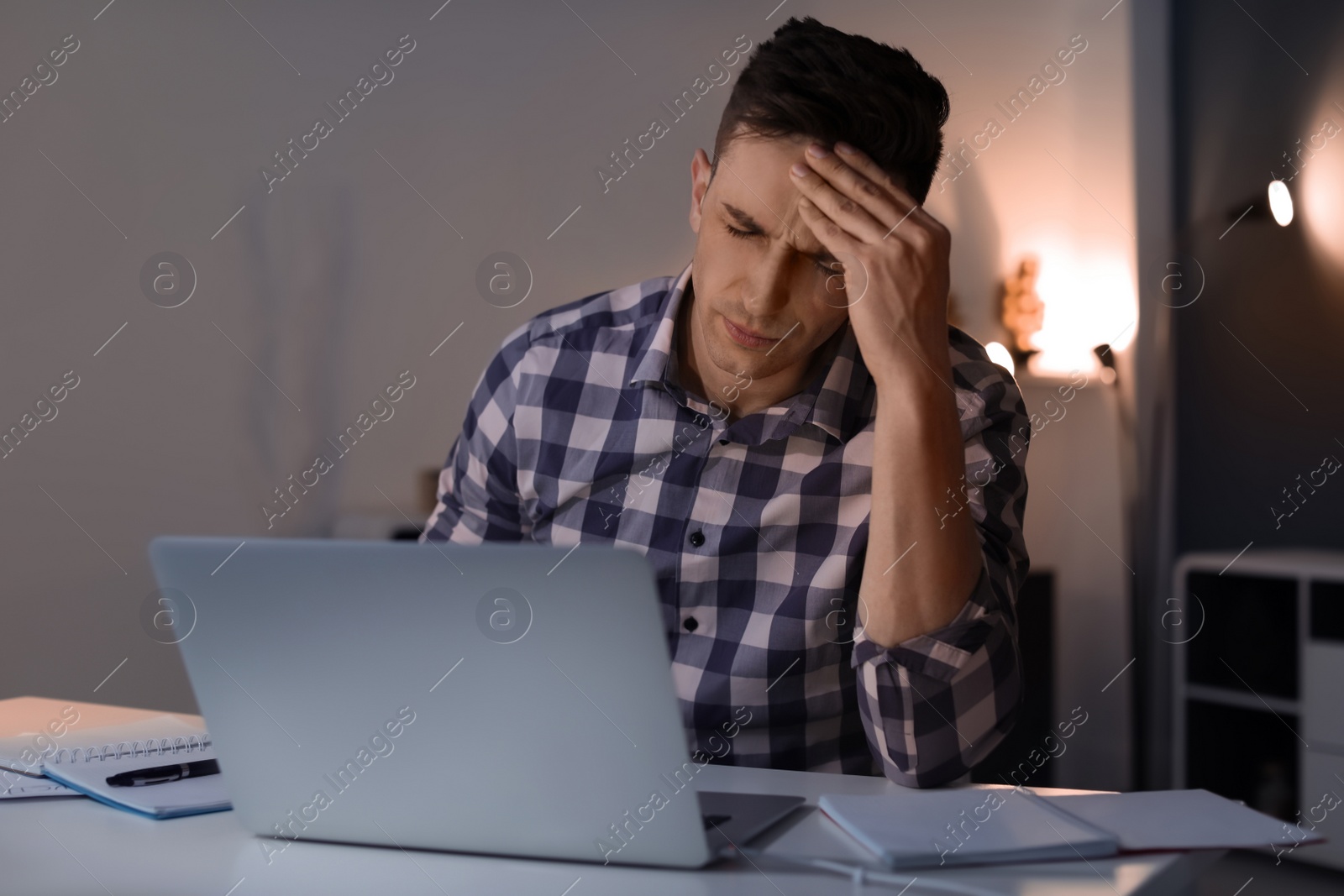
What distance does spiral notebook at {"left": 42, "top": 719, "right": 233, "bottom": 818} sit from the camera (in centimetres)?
83

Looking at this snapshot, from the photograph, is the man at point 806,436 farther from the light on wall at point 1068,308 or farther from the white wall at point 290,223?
the light on wall at point 1068,308

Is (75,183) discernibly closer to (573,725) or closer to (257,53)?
(257,53)

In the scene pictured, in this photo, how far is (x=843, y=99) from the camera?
117 cm

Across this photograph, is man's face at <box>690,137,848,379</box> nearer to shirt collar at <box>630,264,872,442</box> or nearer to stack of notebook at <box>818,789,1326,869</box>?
shirt collar at <box>630,264,872,442</box>

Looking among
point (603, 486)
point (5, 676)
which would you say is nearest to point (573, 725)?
point (603, 486)

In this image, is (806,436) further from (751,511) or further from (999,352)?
(999,352)

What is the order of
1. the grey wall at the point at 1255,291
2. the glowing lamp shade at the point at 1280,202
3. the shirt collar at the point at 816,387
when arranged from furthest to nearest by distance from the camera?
the grey wall at the point at 1255,291, the glowing lamp shade at the point at 1280,202, the shirt collar at the point at 816,387

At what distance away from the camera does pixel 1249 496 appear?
2.94 meters

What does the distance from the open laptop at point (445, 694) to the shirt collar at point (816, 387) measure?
1.86 feet

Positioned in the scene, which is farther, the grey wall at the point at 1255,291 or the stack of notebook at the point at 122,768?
the grey wall at the point at 1255,291

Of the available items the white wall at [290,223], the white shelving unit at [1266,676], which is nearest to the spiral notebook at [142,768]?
the white wall at [290,223]

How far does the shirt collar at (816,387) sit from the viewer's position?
1231 mm

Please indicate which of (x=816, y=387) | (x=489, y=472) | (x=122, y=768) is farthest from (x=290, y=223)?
(x=122, y=768)

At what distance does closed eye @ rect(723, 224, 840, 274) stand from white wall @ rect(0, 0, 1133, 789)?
1.65 m
